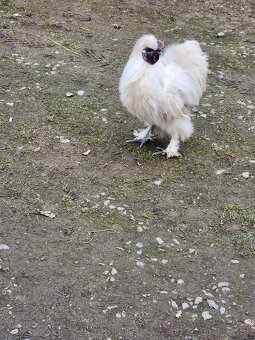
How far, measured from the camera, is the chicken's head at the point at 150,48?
4.65 metres

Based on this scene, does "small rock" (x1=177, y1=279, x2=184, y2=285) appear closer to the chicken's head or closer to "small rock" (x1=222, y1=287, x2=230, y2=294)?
"small rock" (x1=222, y1=287, x2=230, y2=294)

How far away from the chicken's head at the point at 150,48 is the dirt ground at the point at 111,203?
37.3 inches

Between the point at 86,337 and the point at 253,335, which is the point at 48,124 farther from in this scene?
the point at 253,335

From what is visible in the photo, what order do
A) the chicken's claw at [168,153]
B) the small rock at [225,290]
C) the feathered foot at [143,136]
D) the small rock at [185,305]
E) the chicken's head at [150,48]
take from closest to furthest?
the small rock at [185,305]
the small rock at [225,290]
the chicken's head at [150,48]
the chicken's claw at [168,153]
the feathered foot at [143,136]

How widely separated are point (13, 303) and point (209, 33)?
5311mm

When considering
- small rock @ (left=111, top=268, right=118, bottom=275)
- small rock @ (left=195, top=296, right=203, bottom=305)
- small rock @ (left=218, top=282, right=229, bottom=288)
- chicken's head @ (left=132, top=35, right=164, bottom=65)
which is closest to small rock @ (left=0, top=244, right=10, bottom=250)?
small rock @ (left=111, top=268, right=118, bottom=275)

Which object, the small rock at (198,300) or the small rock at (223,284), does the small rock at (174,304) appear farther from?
the small rock at (223,284)

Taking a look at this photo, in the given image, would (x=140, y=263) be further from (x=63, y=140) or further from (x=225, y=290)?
(x=63, y=140)

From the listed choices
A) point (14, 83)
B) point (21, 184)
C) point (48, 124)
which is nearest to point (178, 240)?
point (21, 184)

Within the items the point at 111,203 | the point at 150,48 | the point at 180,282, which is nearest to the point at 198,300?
the point at 180,282

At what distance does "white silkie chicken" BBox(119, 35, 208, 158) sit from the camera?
15.5 ft

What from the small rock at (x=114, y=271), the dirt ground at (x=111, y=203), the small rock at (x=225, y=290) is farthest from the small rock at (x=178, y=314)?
the small rock at (x=114, y=271)

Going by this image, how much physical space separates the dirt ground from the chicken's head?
37.3 inches

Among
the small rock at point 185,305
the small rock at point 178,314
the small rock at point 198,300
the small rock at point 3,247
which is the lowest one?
the small rock at point 3,247
